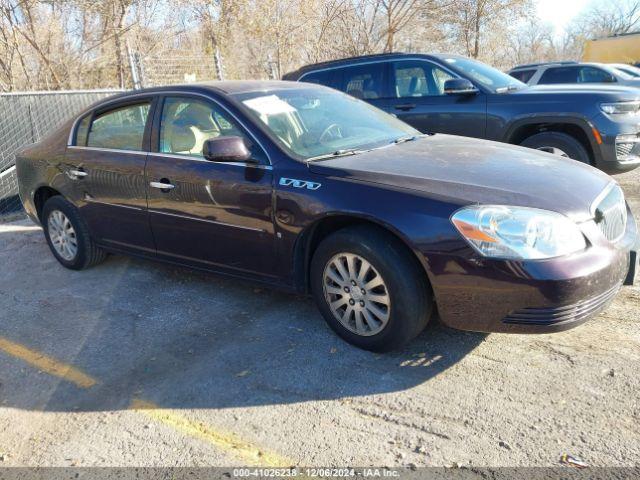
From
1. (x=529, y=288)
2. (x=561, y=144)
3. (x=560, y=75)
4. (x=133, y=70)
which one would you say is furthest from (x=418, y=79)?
(x=560, y=75)

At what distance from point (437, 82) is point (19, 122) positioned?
6162mm

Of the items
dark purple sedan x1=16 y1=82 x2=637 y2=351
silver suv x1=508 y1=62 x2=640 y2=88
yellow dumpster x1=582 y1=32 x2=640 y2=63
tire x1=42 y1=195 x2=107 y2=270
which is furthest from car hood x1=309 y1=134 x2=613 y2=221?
yellow dumpster x1=582 y1=32 x2=640 y2=63

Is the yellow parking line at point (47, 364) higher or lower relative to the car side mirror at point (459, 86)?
lower

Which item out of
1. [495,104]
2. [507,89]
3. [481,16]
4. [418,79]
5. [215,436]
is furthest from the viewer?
[481,16]

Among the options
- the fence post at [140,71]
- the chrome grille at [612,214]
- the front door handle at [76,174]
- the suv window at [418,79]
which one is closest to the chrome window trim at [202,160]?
the front door handle at [76,174]

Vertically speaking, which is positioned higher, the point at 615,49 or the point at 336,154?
the point at 615,49

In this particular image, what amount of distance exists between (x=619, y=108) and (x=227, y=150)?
4.80 meters

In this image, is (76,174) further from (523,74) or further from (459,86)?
(523,74)

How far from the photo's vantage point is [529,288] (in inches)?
109

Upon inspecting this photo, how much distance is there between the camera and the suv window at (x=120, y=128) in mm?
4469

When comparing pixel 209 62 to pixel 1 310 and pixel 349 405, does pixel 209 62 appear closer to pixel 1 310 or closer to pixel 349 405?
pixel 1 310

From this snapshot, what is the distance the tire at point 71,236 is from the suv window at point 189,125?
54.2 inches

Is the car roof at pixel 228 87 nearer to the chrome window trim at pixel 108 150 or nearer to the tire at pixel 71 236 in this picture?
the chrome window trim at pixel 108 150

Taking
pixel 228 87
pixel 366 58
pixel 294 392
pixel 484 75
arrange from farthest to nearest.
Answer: pixel 366 58 < pixel 484 75 < pixel 228 87 < pixel 294 392
